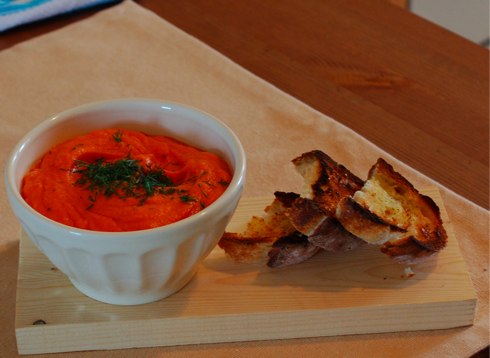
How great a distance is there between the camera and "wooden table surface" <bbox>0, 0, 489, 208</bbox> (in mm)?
1365

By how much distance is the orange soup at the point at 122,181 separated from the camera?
0.87m

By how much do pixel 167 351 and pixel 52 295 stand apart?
17 cm

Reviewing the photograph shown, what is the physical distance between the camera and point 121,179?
3.00 ft

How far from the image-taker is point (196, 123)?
1037 millimetres

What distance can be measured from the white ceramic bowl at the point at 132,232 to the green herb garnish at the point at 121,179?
0.06m

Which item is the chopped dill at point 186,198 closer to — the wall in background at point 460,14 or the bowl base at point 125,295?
the bowl base at point 125,295

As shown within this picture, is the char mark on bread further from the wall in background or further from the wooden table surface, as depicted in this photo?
the wall in background

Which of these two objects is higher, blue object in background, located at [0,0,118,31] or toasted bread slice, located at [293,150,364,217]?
toasted bread slice, located at [293,150,364,217]

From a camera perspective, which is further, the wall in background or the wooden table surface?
the wall in background

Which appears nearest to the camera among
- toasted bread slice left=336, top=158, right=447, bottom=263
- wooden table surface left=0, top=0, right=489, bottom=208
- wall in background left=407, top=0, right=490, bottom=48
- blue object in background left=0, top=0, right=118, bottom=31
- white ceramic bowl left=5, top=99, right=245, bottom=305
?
white ceramic bowl left=5, top=99, right=245, bottom=305

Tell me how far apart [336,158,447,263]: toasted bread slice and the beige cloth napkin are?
117 millimetres

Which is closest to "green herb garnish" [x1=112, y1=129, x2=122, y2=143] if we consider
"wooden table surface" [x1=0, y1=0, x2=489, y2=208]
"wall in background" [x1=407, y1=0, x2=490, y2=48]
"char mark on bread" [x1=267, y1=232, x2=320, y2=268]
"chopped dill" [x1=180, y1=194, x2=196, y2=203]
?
"chopped dill" [x1=180, y1=194, x2=196, y2=203]

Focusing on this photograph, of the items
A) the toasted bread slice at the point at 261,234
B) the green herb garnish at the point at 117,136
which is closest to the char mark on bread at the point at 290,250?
the toasted bread slice at the point at 261,234

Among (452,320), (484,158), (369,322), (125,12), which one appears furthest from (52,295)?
(125,12)
